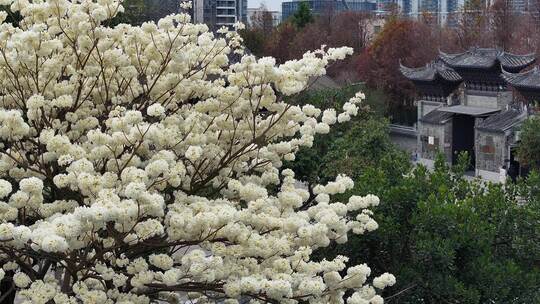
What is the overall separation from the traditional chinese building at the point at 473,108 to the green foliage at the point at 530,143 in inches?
167

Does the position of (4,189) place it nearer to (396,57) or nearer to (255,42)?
(396,57)

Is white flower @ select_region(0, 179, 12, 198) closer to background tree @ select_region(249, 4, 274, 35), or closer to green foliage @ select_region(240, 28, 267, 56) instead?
green foliage @ select_region(240, 28, 267, 56)

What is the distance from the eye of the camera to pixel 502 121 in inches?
1288

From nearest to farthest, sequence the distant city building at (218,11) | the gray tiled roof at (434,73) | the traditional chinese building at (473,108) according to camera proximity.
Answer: the traditional chinese building at (473,108), the gray tiled roof at (434,73), the distant city building at (218,11)

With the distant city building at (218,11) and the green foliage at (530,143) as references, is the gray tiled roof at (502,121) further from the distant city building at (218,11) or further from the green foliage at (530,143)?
the distant city building at (218,11)

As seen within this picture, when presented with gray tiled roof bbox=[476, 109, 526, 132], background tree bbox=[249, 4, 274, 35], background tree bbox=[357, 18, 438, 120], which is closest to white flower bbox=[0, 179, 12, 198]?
gray tiled roof bbox=[476, 109, 526, 132]

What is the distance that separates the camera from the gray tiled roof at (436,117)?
3703 centimetres

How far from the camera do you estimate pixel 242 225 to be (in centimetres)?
597

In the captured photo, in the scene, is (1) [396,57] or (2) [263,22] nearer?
(1) [396,57]

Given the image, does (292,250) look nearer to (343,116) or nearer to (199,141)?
(199,141)

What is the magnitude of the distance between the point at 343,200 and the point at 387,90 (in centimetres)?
4088

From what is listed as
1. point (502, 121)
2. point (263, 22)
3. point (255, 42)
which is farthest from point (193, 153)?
point (263, 22)

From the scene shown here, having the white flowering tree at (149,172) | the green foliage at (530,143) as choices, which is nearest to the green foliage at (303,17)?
the green foliage at (530,143)

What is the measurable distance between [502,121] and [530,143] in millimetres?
6160
